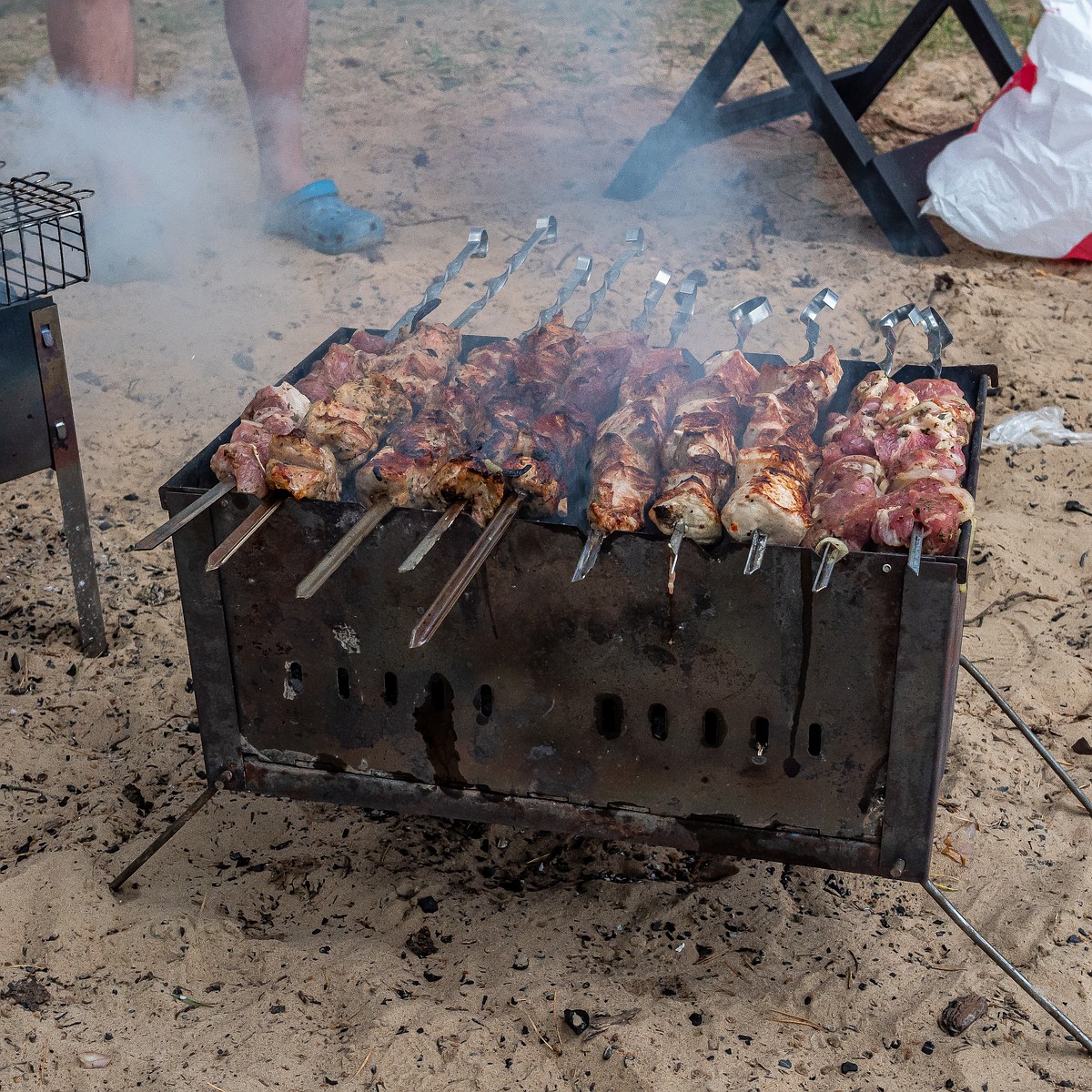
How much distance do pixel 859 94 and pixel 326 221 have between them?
276cm

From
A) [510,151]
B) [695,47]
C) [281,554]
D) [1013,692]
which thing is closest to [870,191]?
[510,151]

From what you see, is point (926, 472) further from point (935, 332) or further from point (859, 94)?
point (859, 94)

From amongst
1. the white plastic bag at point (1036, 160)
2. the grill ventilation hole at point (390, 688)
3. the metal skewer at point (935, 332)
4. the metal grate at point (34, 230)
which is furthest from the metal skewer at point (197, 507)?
the white plastic bag at point (1036, 160)

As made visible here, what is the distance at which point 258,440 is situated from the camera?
93.2 inches

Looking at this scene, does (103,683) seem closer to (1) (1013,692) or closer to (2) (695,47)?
(1) (1013,692)

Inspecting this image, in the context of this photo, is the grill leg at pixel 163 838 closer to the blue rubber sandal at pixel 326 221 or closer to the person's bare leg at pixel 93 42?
the blue rubber sandal at pixel 326 221

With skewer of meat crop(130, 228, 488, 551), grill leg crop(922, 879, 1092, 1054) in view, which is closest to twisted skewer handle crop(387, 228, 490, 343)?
skewer of meat crop(130, 228, 488, 551)

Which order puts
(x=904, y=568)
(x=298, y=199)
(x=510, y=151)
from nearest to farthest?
(x=904, y=568) → (x=298, y=199) → (x=510, y=151)

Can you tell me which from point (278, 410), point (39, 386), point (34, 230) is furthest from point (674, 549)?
point (34, 230)

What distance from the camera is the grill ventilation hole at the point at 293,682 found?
2377 mm

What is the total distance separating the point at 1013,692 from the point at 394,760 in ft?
6.41

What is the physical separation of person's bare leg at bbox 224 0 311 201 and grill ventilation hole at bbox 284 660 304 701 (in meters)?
3.78

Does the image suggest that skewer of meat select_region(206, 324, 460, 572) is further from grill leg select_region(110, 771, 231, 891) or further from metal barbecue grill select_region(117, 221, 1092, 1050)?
grill leg select_region(110, 771, 231, 891)

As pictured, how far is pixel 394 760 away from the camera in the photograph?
2.41 meters
